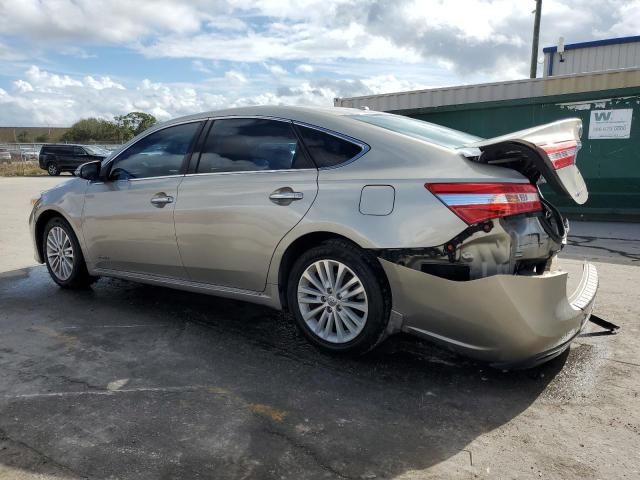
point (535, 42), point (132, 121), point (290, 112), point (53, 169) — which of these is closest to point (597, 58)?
point (535, 42)

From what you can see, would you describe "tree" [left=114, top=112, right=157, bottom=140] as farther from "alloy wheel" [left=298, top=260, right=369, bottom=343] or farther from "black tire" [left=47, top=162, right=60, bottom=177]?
"alloy wheel" [left=298, top=260, right=369, bottom=343]

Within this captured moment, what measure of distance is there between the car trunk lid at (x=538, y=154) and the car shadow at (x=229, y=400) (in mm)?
1162

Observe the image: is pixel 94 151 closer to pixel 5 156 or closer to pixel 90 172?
pixel 5 156

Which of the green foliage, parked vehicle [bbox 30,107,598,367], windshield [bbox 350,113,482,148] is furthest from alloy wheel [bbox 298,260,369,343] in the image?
the green foliage

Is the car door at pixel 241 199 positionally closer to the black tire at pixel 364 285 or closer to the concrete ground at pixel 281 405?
the black tire at pixel 364 285

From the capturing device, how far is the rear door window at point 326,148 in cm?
358

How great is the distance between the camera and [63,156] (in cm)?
2891

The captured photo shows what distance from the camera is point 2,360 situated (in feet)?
12.1

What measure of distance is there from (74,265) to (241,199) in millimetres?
2218

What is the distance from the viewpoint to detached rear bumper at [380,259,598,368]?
3002mm

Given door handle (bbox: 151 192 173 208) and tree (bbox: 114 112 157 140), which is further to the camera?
tree (bbox: 114 112 157 140)

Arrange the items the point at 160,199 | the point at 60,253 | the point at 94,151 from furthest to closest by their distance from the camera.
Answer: the point at 94,151 → the point at 60,253 → the point at 160,199

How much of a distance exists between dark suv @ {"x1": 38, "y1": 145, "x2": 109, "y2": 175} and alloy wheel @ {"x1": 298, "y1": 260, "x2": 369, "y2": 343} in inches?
1091

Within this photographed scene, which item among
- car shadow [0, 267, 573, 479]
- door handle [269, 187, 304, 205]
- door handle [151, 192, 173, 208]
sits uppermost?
door handle [269, 187, 304, 205]
